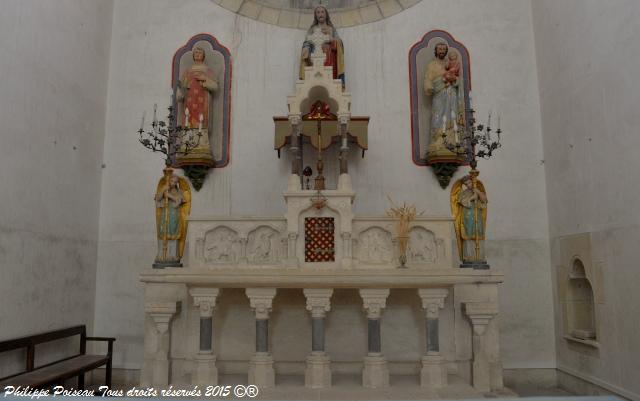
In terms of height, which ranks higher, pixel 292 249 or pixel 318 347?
pixel 292 249

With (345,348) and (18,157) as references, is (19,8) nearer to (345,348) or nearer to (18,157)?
(18,157)

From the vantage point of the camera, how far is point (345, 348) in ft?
23.5

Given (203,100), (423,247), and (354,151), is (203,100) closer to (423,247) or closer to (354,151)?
(354,151)

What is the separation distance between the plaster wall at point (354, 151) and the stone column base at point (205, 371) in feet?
8.37

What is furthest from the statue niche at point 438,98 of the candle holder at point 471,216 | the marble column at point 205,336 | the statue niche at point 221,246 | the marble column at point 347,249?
the marble column at point 205,336

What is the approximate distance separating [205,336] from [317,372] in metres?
1.43

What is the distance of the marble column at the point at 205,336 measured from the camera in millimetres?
6336

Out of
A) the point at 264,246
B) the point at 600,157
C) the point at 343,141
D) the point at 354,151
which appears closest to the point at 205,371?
the point at 264,246

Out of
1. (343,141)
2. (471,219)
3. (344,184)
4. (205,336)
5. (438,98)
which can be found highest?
(438,98)

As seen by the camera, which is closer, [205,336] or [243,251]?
[205,336]

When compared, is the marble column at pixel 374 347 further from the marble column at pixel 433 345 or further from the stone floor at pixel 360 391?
→ the marble column at pixel 433 345

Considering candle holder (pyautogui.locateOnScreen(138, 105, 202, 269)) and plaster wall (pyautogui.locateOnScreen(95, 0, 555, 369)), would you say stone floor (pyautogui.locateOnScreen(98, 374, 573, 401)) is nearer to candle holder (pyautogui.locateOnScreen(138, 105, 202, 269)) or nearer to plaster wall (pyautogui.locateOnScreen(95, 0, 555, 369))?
candle holder (pyautogui.locateOnScreen(138, 105, 202, 269))

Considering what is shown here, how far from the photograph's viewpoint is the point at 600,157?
6.88m

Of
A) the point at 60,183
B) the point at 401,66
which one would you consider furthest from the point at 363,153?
the point at 60,183
